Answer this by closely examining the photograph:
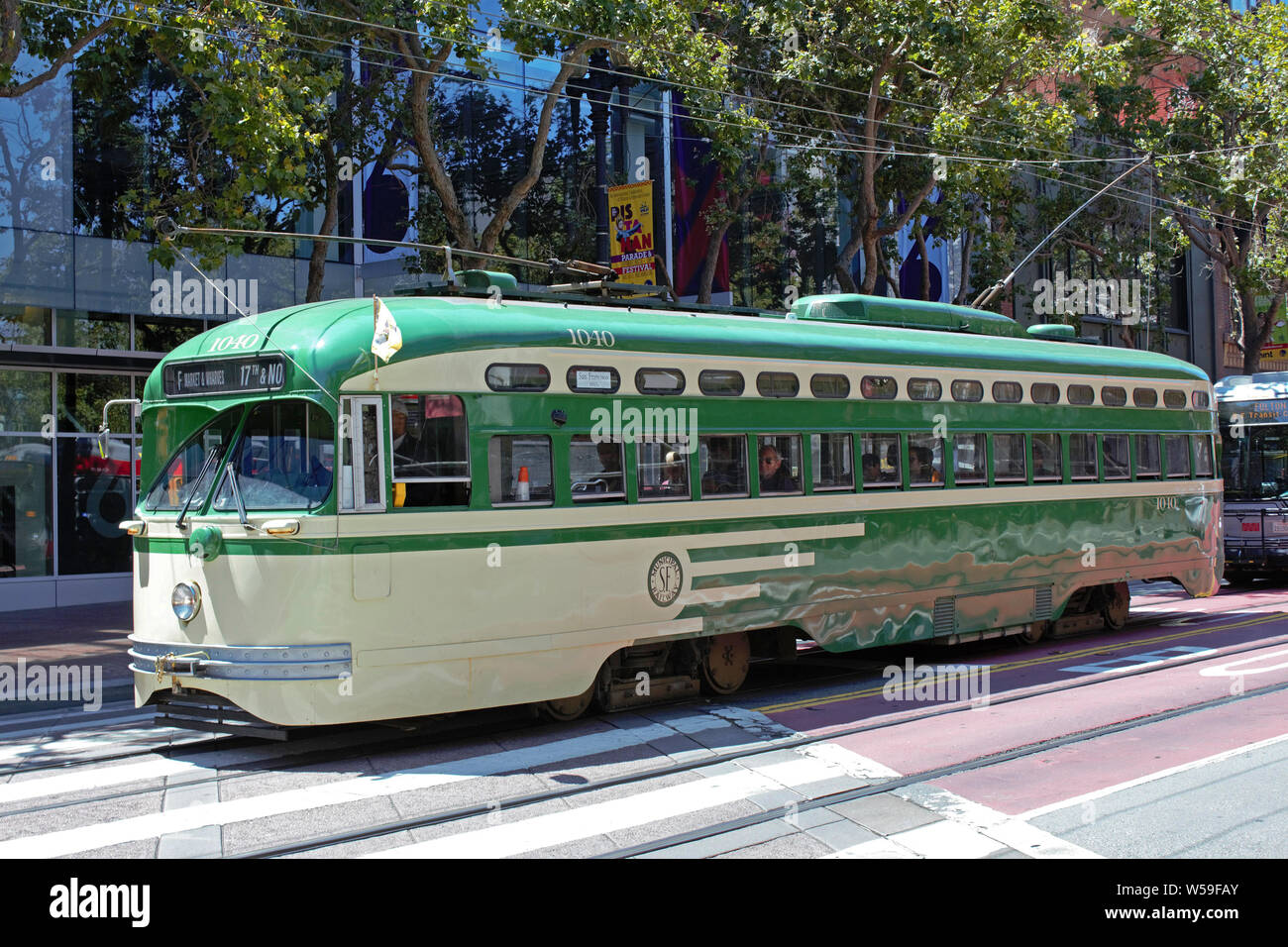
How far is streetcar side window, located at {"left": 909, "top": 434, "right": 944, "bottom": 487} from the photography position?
1246 cm

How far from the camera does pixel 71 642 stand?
50.5 ft

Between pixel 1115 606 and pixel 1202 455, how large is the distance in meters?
2.64

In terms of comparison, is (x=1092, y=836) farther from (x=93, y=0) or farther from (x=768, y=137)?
(x=768, y=137)

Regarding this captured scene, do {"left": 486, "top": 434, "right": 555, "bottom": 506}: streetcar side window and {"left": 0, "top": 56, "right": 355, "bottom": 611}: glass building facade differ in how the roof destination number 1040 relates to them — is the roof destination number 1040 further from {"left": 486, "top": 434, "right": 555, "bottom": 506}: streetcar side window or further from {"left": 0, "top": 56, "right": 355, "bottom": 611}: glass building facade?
{"left": 0, "top": 56, "right": 355, "bottom": 611}: glass building facade

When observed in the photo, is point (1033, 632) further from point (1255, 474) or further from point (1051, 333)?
point (1255, 474)

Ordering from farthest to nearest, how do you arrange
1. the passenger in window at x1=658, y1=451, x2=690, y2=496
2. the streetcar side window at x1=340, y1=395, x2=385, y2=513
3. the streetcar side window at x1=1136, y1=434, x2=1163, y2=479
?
the streetcar side window at x1=1136, y1=434, x2=1163, y2=479
the passenger in window at x1=658, y1=451, x2=690, y2=496
the streetcar side window at x1=340, y1=395, x2=385, y2=513

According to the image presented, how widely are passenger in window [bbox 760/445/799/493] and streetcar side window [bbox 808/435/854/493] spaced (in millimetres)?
388

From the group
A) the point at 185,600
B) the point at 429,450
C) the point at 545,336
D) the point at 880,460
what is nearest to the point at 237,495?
the point at 185,600

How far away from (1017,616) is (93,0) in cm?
1283

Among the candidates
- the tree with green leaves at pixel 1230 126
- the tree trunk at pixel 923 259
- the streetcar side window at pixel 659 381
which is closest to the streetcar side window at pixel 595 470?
the streetcar side window at pixel 659 381

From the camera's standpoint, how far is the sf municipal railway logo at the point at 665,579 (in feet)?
33.1

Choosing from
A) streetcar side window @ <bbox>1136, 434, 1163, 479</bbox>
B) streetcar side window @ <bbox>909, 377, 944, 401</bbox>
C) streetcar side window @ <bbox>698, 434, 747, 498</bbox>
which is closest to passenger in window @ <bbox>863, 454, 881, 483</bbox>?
streetcar side window @ <bbox>909, 377, 944, 401</bbox>

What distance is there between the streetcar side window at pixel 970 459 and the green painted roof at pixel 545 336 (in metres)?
0.78

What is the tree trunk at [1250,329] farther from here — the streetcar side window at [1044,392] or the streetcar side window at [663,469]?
the streetcar side window at [663,469]
